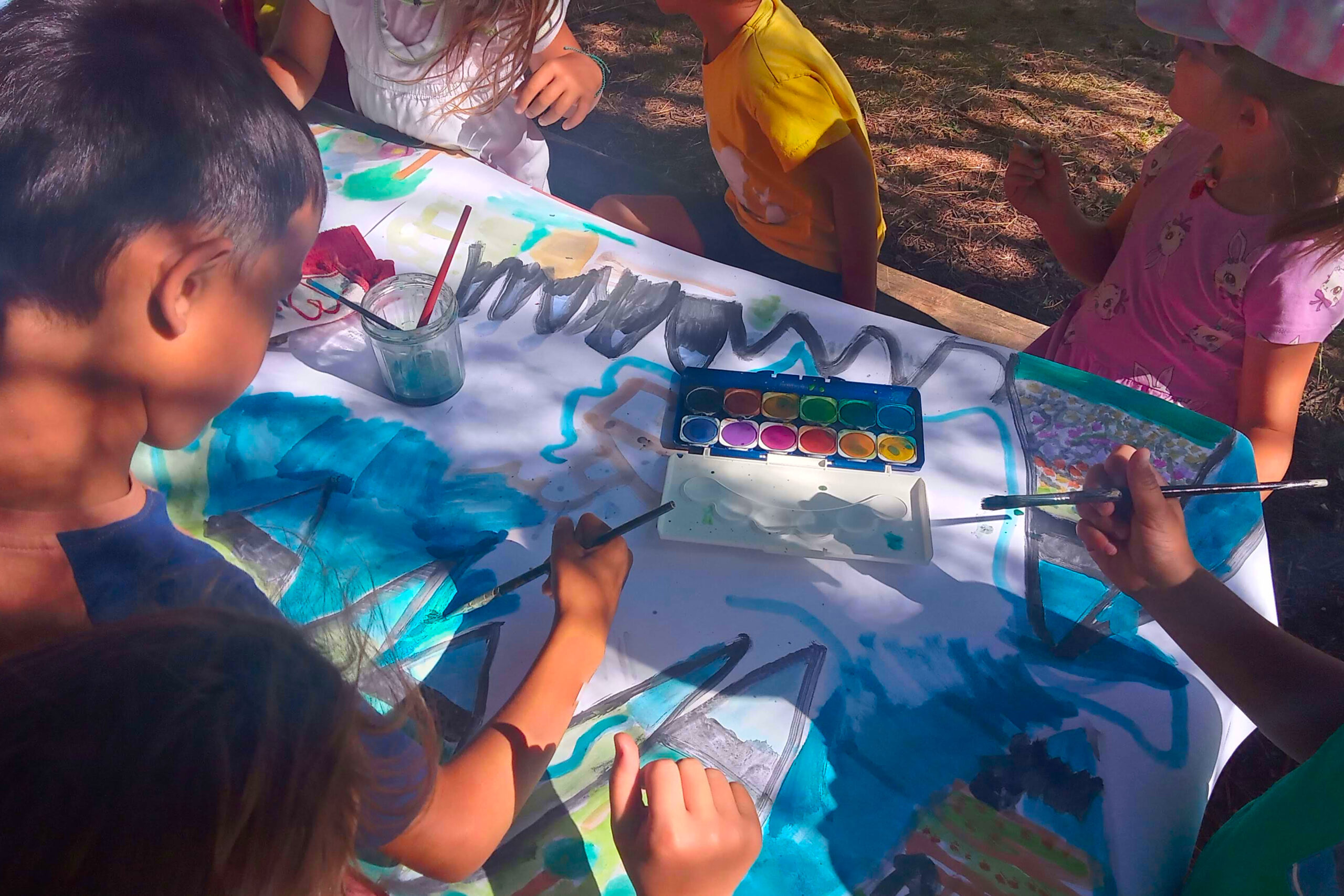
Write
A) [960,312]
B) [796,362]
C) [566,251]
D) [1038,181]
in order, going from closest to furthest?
[796,362] → [566,251] → [1038,181] → [960,312]

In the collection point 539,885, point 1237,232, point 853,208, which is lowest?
point 539,885

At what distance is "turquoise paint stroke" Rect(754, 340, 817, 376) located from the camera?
1021 mm

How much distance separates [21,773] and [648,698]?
1.53 ft

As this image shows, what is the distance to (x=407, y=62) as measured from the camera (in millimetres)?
1368

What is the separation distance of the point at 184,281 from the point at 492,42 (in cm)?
84

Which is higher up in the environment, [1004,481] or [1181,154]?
[1181,154]

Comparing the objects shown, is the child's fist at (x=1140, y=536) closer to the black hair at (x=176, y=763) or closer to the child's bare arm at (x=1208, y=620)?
the child's bare arm at (x=1208, y=620)

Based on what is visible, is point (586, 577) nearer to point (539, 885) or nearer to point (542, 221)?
point (539, 885)

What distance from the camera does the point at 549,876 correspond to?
66 cm

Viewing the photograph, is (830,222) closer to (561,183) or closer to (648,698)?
(561,183)

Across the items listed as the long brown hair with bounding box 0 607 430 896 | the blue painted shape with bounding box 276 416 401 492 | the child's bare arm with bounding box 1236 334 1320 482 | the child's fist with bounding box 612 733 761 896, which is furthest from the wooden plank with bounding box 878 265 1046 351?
the long brown hair with bounding box 0 607 430 896

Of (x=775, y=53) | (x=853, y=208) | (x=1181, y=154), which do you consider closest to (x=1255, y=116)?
(x=1181, y=154)

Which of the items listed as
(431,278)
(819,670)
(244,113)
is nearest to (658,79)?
(431,278)

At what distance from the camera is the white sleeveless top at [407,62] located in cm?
134
